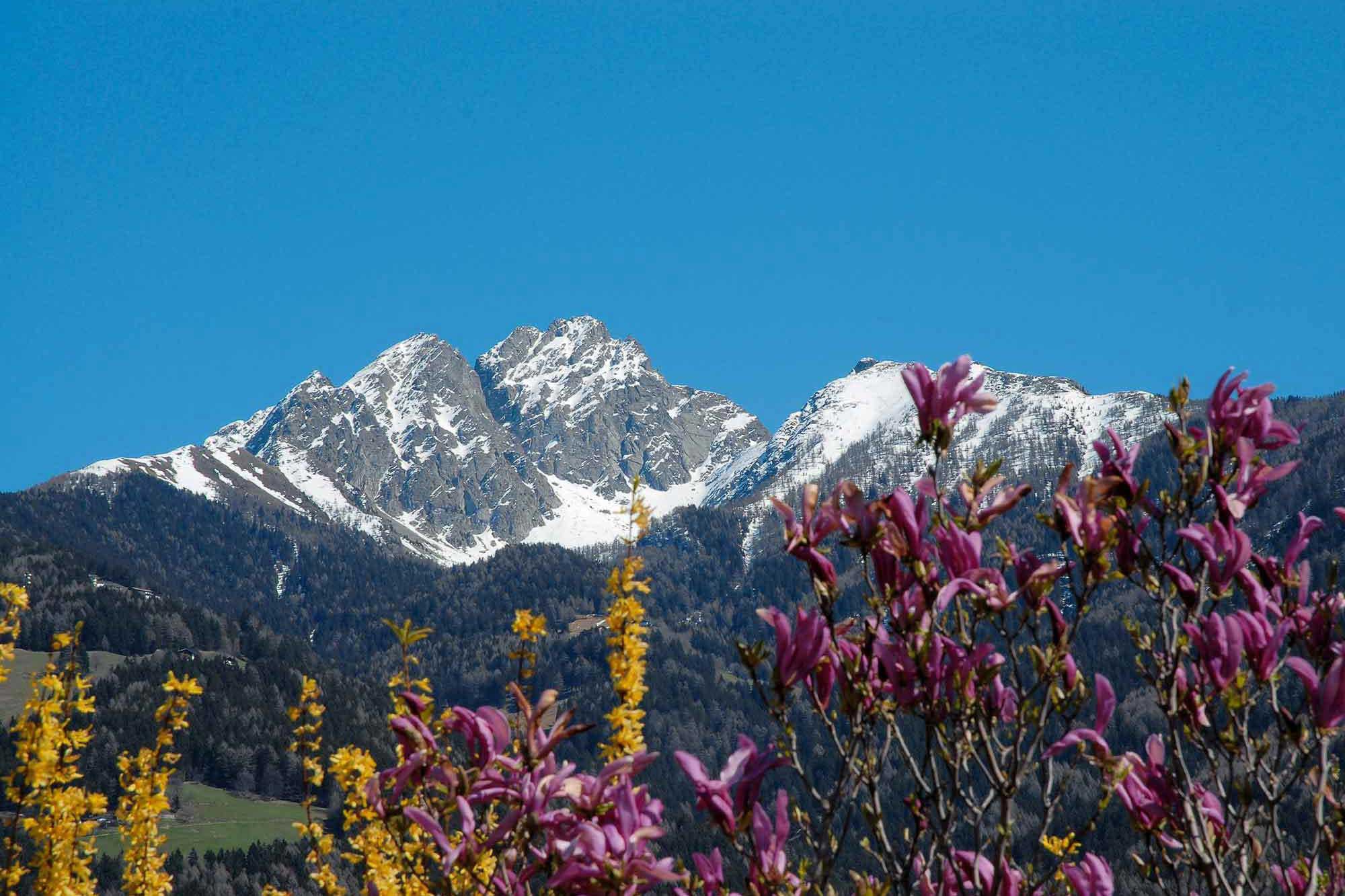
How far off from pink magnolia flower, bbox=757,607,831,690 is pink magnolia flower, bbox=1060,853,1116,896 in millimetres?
1121

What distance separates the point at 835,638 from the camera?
130 inches

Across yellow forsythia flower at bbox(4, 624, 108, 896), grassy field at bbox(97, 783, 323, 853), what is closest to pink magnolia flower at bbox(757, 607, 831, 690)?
yellow forsythia flower at bbox(4, 624, 108, 896)

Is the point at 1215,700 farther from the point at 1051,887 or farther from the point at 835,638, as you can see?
the point at 835,638

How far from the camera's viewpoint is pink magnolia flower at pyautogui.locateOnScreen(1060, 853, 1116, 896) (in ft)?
11.2

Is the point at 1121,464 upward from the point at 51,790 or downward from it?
upward

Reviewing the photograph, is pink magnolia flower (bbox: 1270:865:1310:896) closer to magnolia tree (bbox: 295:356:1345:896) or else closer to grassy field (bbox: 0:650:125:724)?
magnolia tree (bbox: 295:356:1345:896)

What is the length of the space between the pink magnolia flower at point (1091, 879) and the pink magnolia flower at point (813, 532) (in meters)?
1.26

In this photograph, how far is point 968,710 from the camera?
3.20m

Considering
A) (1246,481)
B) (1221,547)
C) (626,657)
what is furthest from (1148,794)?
(626,657)

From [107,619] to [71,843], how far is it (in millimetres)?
208452

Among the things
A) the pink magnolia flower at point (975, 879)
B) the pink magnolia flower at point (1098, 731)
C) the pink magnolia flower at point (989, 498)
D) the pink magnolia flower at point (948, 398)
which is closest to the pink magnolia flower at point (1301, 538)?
the pink magnolia flower at point (1098, 731)

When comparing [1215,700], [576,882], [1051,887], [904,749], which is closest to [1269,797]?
[1215,700]

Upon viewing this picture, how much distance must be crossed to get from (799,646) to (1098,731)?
3.35 ft

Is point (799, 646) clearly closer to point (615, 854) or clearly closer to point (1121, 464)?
point (615, 854)
